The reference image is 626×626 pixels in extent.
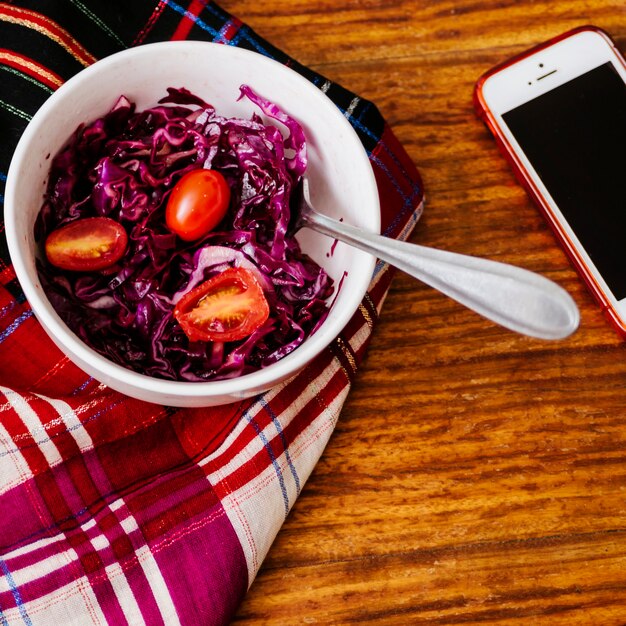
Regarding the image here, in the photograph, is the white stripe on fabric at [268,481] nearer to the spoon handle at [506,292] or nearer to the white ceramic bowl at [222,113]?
the white ceramic bowl at [222,113]

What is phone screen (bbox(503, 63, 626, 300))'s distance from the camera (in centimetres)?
97

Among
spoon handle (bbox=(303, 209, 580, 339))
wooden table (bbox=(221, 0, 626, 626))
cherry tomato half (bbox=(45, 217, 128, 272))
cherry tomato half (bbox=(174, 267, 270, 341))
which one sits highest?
cherry tomato half (bbox=(45, 217, 128, 272))

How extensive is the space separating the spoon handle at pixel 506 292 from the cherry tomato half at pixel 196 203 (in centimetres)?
21

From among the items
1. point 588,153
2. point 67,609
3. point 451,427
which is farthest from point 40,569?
point 588,153

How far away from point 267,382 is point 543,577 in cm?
47

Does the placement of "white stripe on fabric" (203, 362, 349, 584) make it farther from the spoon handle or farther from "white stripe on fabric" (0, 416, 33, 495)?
the spoon handle

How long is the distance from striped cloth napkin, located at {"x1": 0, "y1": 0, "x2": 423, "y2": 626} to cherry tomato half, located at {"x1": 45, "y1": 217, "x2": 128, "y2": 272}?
0.44ft

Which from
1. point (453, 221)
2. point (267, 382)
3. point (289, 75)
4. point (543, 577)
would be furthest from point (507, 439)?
point (289, 75)

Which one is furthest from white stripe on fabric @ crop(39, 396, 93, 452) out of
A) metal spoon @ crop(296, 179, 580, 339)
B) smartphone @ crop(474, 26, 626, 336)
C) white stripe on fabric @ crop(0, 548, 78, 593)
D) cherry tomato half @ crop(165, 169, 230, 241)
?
smartphone @ crop(474, 26, 626, 336)

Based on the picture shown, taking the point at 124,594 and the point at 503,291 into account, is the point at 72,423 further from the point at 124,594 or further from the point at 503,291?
the point at 503,291

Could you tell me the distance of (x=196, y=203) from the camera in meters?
0.73

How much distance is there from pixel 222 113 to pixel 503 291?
14.1 inches

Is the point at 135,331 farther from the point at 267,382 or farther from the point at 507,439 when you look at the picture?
the point at 507,439

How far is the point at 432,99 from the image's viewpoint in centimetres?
100
